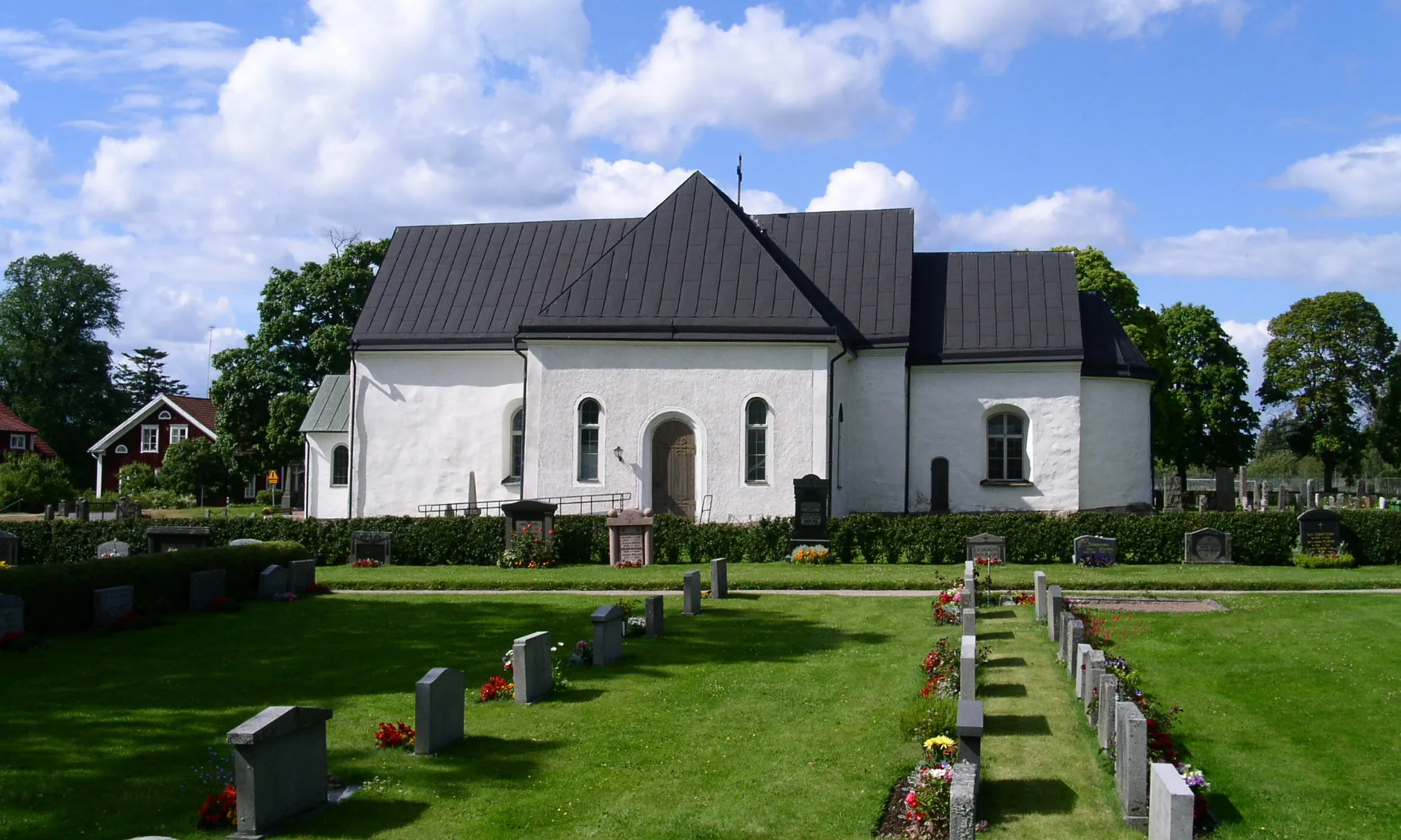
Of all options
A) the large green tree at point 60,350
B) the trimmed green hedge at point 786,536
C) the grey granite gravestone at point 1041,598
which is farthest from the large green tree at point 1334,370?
the large green tree at point 60,350

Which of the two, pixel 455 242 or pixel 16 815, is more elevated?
pixel 455 242

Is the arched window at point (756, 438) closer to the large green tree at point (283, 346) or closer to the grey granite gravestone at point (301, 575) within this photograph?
the grey granite gravestone at point (301, 575)

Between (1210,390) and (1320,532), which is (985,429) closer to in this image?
(1320,532)

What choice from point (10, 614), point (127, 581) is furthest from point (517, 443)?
point (10, 614)

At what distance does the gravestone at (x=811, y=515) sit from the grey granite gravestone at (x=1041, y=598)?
837 centimetres

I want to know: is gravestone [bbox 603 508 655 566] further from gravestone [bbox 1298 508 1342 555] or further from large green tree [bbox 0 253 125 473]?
large green tree [bbox 0 253 125 473]

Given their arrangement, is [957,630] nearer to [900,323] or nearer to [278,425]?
[900,323]

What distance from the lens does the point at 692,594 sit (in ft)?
62.1

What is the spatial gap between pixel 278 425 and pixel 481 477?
1623cm

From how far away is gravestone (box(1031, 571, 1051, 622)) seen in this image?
17.4 m

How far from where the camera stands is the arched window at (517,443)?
1310 inches

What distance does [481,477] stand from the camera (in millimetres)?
33250

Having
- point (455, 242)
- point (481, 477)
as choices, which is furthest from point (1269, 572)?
point (455, 242)

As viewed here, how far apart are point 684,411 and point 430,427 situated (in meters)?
8.54
